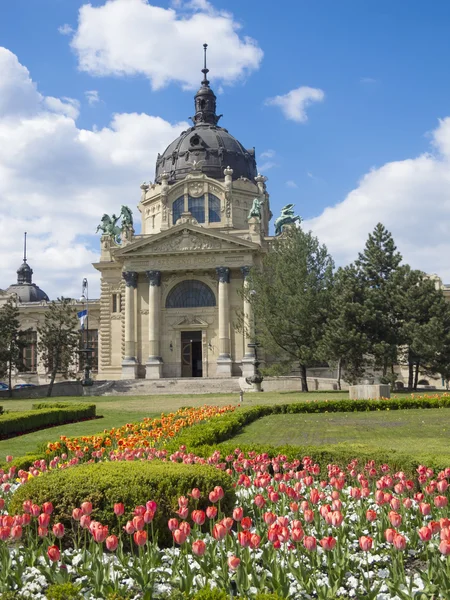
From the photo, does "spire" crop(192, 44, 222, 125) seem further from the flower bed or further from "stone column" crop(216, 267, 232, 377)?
the flower bed

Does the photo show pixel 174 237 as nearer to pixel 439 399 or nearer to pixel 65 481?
pixel 439 399

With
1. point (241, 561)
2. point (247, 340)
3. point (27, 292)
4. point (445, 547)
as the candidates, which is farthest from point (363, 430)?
point (27, 292)

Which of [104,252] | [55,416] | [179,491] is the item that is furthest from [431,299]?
[179,491]

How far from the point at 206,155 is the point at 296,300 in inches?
1282

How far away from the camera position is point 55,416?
25.5 meters

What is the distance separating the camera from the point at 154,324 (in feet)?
190

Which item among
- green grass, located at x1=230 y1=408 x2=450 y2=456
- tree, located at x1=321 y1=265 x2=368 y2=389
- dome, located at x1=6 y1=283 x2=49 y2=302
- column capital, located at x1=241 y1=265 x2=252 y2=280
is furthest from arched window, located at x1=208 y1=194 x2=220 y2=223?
green grass, located at x1=230 y1=408 x2=450 y2=456

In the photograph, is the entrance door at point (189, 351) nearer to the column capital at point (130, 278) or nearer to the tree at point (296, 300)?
the column capital at point (130, 278)

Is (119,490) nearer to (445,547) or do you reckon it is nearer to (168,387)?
(445,547)

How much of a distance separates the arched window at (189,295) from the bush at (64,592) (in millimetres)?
53693

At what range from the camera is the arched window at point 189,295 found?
59250 millimetres

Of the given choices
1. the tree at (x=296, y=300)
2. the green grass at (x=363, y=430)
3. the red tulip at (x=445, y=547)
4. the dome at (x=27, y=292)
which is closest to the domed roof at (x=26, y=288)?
the dome at (x=27, y=292)

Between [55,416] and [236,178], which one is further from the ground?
[236,178]

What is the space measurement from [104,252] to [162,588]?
6125 cm
